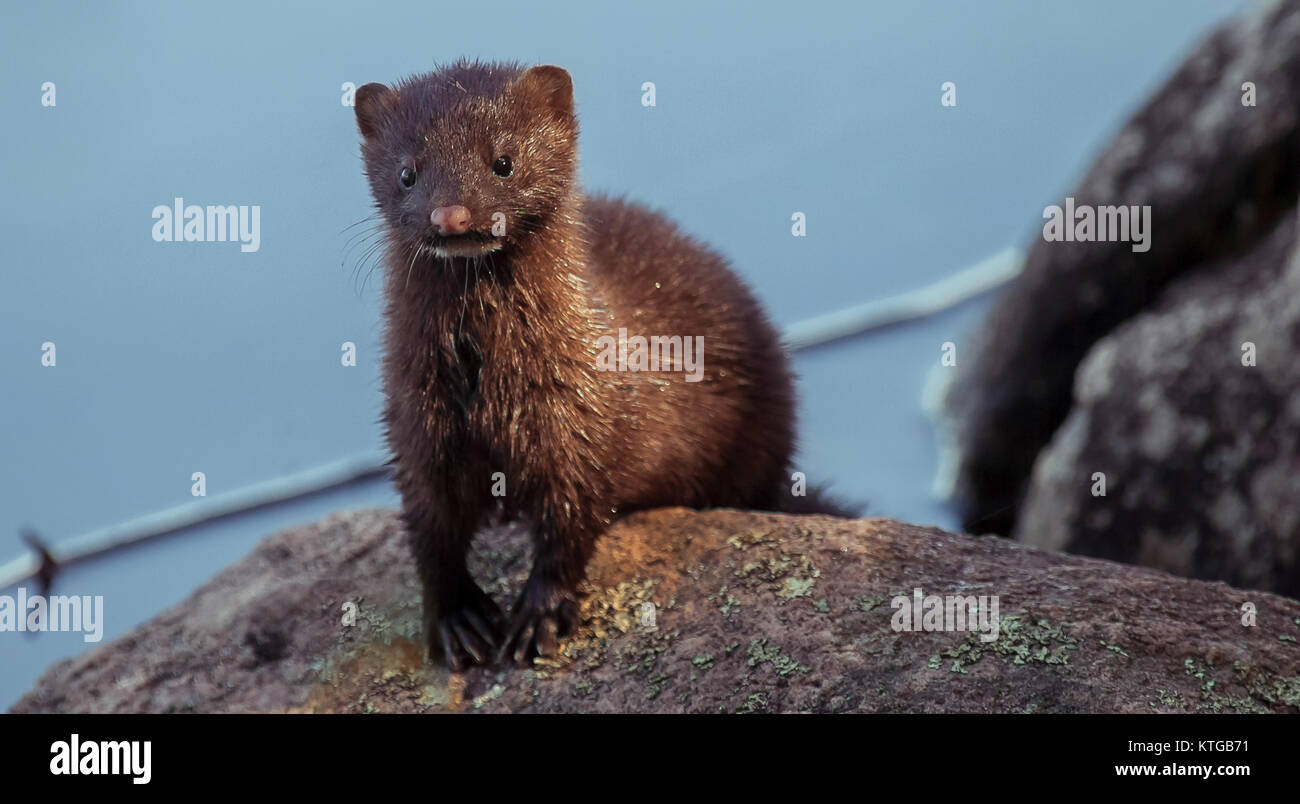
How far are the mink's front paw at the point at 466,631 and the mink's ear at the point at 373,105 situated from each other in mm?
1038

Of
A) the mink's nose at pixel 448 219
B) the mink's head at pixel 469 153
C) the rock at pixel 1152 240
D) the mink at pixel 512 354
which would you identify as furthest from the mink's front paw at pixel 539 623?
the rock at pixel 1152 240

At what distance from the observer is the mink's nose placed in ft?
8.37

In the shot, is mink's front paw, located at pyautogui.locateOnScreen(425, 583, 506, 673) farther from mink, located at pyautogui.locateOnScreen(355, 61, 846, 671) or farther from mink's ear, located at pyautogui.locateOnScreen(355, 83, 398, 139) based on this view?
mink's ear, located at pyautogui.locateOnScreen(355, 83, 398, 139)

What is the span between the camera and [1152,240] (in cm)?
502

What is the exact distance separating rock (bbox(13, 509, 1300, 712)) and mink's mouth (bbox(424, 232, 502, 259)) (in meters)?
0.87

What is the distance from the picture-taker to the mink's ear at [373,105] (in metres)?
2.78

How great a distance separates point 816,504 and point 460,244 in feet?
5.50

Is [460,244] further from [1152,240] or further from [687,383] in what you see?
[1152,240]

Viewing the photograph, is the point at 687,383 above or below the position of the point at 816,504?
above

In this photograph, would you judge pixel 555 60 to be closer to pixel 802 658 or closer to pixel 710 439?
pixel 710 439

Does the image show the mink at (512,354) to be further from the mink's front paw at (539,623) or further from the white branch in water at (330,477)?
the white branch in water at (330,477)

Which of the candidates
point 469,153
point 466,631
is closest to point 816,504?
point 466,631
